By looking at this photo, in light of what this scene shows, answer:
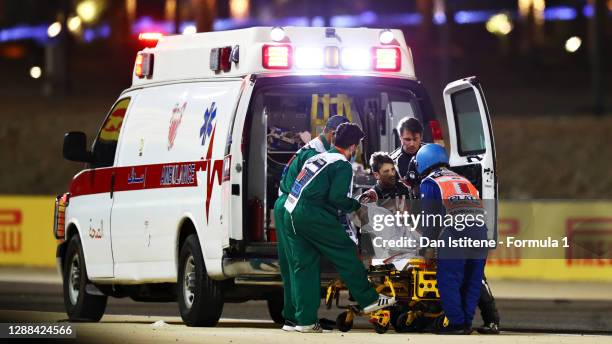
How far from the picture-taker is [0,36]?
70250 mm

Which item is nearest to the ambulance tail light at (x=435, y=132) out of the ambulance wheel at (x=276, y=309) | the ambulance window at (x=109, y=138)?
the ambulance wheel at (x=276, y=309)

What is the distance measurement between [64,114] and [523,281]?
2148cm

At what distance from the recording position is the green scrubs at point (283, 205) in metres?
13.4

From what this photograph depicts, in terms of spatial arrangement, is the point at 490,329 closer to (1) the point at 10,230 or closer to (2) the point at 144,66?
(2) the point at 144,66

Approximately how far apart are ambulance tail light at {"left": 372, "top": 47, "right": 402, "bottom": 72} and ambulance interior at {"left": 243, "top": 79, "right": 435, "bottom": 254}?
15 cm

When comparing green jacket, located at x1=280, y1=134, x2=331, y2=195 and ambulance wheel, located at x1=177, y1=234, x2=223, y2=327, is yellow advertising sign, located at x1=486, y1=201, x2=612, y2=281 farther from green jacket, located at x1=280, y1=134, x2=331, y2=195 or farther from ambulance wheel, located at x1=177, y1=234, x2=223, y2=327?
green jacket, located at x1=280, y1=134, x2=331, y2=195

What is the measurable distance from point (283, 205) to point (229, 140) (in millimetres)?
655

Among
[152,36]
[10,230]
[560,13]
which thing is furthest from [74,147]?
[560,13]

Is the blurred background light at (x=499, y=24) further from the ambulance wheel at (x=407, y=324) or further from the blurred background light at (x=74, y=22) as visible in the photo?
the ambulance wheel at (x=407, y=324)

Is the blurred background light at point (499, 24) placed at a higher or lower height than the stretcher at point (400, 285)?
higher

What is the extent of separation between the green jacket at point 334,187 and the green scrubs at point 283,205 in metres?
0.27

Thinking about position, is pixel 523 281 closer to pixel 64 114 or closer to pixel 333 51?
pixel 333 51

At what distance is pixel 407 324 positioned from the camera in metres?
13.7

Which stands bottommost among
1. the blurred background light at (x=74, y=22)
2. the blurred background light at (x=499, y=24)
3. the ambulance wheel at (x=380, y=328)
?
the ambulance wheel at (x=380, y=328)
